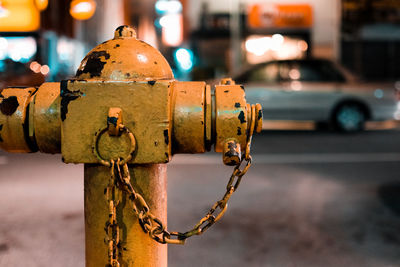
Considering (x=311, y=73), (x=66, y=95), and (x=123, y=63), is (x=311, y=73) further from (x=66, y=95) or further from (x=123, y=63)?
(x=66, y=95)

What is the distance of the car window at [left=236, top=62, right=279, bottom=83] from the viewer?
36.0 ft

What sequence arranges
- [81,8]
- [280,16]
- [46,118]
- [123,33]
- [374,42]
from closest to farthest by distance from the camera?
[46,118]
[123,33]
[81,8]
[280,16]
[374,42]

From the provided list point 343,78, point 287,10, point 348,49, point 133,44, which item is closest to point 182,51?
point 287,10

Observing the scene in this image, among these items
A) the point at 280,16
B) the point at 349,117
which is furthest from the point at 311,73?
the point at 280,16

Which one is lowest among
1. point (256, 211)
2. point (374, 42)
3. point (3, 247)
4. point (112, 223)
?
point (3, 247)

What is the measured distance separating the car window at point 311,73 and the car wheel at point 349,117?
0.62m

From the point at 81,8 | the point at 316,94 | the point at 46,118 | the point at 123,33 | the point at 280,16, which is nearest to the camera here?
the point at 46,118

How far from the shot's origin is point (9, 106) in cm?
→ 168

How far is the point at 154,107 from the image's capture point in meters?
1.60

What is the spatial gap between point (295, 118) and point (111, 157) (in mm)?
9428

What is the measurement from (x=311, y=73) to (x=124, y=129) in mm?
9866

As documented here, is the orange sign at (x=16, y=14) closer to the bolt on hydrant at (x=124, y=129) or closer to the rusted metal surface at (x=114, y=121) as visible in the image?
the bolt on hydrant at (x=124, y=129)

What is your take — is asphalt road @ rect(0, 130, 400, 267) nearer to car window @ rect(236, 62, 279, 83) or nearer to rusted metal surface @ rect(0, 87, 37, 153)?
rusted metal surface @ rect(0, 87, 37, 153)

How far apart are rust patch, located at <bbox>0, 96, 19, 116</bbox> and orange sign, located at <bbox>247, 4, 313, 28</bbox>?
18.0 meters
